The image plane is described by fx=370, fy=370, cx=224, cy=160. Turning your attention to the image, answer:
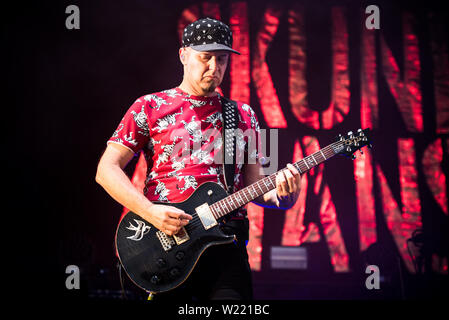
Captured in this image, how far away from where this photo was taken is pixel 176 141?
7.09ft

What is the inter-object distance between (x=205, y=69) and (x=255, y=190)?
804 millimetres

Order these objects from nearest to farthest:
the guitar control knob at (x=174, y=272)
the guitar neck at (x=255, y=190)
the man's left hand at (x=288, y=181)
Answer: the guitar control knob at (x=174, y=272), the guitar neck at (x=255, y=190), the man's left hand at (x=288, y=181)

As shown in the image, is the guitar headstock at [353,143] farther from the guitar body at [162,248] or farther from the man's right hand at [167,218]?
the man's right hand at [167,218]

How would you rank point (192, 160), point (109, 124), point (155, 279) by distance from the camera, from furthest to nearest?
point (109, 124) → point (192, 160) → point (155, 279)

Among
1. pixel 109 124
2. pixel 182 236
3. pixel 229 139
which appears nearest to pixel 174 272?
pixel 182 236

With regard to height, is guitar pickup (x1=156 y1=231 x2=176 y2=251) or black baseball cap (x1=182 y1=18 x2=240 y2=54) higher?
black baseball cap (x1=182 y1=18 x2=240 y2=54)

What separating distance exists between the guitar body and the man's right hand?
54 millimetres

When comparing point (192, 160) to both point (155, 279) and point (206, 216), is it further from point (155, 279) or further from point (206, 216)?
point (155, 279)

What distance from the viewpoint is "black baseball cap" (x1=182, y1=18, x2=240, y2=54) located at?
2.26 meters

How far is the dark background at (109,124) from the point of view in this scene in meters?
4.64

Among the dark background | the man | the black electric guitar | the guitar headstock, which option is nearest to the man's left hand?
the man

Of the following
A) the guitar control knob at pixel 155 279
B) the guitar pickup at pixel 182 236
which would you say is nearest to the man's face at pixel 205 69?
Result: the guitar pickup at pixel 182 236

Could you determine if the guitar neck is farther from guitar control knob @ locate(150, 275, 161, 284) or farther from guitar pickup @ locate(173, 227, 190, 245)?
guitar control knob @ locate(150, 275, 161, 284)

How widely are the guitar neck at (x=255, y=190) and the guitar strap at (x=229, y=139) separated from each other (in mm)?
99
